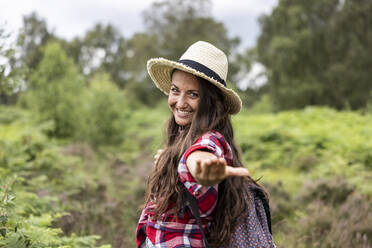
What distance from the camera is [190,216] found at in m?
1.83

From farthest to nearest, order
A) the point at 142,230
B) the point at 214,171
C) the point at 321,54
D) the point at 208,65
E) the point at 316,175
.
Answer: the point at 321,54
the point at 316,175
the point at 142,230
the point at 208,65
the point at 214,171

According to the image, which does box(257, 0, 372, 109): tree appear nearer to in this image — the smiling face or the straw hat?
the straw hat

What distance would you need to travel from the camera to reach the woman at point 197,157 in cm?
167

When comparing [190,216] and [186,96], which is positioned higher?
[186,96]

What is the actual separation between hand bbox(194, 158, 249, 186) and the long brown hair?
1.60 feet

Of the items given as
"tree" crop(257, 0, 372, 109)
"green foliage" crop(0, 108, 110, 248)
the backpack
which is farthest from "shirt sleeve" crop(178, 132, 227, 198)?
"tree" crop(257, 0, 372, 109)

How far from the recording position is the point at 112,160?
36.0 ft

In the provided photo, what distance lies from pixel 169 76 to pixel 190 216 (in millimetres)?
1082

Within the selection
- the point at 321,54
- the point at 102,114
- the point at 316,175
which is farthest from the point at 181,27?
the point at 316,175

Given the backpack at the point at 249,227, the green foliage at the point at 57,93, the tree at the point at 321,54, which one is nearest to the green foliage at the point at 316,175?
the backpack at the point at 249,227

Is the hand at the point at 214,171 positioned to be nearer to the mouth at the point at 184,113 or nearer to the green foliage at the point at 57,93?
the mouth at the point at 184,113

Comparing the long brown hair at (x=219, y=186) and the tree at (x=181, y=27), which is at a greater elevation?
the tree at (x=181, y=27)

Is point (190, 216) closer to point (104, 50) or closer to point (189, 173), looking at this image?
point (189, 173)

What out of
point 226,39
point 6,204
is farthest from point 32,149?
point 226,39
